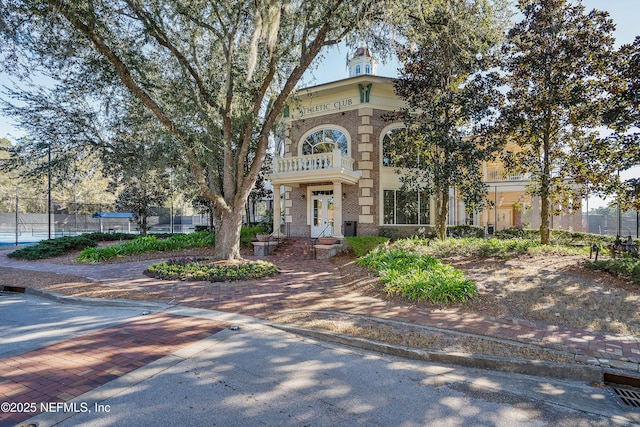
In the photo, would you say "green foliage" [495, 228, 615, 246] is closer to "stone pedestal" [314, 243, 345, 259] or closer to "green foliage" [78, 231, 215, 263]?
"stone pedestal" [314, 243, 345, 259]

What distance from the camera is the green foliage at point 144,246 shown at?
487 inches

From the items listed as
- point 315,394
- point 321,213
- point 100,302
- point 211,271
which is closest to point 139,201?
point 321,213

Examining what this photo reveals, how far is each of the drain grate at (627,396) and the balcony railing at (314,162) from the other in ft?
37.9

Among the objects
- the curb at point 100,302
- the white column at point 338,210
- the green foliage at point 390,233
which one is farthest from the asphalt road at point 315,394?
the green foliage at point 390,233

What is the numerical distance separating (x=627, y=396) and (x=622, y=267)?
18.8 ft

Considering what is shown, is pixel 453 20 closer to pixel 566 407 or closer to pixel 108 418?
pixel 566 407

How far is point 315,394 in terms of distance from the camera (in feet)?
10.7

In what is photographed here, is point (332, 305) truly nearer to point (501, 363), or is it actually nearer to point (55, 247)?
point (501, 363)

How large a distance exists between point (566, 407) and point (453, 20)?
27.3 feet

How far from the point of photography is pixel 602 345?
14.9ft

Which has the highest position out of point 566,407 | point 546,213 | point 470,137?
point 470,137

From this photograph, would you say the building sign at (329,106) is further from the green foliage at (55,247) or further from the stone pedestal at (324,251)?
the green foliage at (55,247)

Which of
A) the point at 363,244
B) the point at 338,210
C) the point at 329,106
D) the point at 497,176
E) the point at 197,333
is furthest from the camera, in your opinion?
the point at 497,176

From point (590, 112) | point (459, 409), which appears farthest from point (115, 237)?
point (590, 112)
